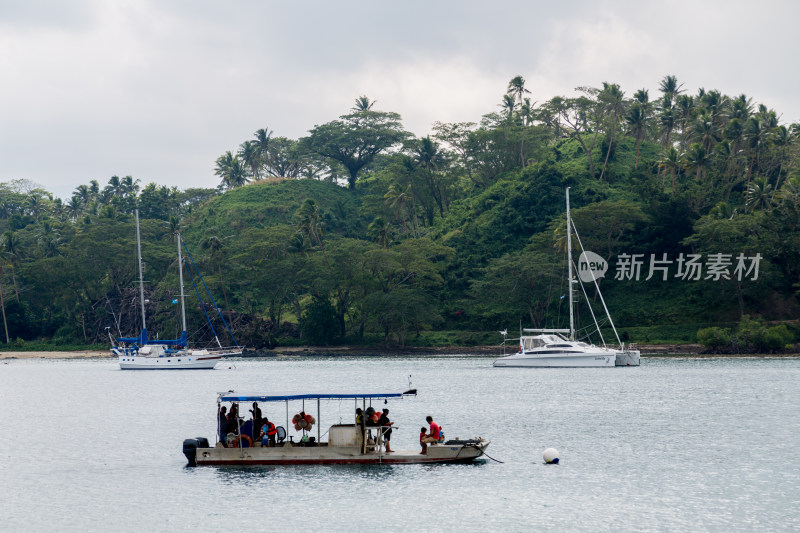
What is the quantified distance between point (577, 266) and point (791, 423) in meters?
61.9

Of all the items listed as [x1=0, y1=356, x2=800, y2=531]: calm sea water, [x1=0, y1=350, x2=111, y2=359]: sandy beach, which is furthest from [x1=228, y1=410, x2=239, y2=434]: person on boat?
[x1=0, y1=350, x2=111, y2=359]: sandy beach

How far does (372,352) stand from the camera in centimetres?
11800

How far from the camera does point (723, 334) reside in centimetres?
9788

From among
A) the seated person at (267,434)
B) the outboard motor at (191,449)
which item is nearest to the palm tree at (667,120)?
the seated person at (267,434)

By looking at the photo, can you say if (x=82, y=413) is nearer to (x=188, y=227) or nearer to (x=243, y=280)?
(x=243, y=280)

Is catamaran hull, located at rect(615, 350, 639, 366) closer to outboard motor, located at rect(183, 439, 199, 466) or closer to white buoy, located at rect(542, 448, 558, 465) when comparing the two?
white buoy, located at rect(542, 448, 558, 465)

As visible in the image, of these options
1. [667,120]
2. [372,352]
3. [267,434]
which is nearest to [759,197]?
[667,120]

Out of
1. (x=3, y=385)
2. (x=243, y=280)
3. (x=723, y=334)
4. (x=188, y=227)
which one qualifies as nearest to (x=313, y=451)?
(x=3, y=385)

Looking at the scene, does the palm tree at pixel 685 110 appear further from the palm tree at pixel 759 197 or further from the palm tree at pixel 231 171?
the palm tree at pixel 231 171

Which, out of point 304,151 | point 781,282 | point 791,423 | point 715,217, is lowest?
point 791,423

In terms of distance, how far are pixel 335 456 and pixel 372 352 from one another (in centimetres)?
8014

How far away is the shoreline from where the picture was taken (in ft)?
336

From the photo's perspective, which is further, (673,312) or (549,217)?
(549,217)

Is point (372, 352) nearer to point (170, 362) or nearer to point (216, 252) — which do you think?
point (170, 362)
